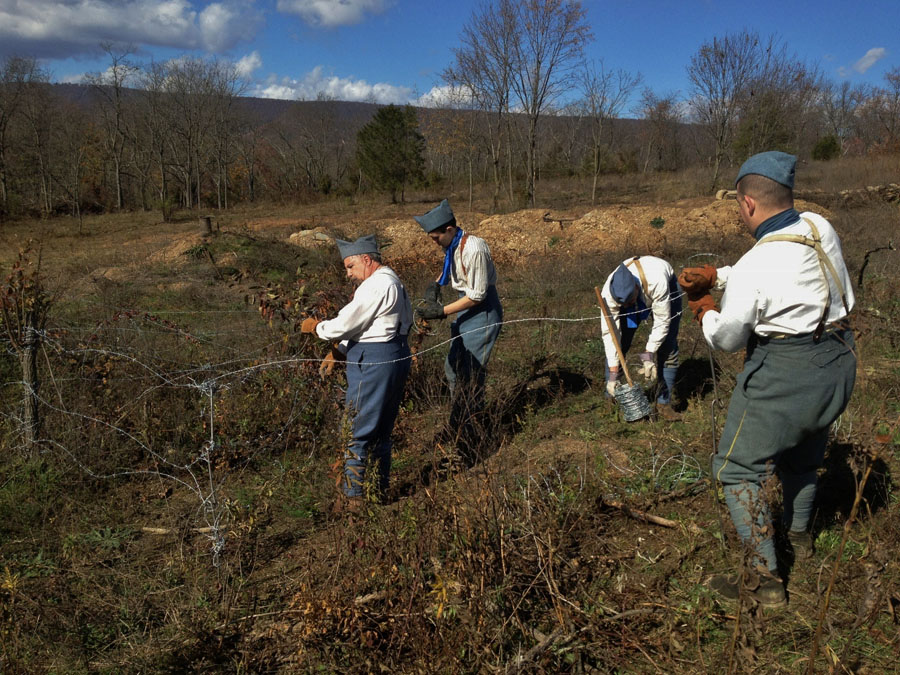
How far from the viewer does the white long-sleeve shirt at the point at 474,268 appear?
437 cm

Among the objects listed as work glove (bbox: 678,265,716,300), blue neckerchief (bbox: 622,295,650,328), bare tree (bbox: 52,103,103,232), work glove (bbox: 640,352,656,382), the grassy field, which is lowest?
the grassy field

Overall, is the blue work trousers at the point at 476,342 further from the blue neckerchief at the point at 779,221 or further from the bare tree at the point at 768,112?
the bare tree at the point at 768,112

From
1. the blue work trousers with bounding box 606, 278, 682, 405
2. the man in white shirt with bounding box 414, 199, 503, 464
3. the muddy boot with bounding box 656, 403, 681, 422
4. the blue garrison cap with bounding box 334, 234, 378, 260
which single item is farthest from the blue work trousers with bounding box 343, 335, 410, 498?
the muddy boot with bounding box 656, 403, 681, 422

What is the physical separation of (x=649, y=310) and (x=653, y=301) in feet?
0.25

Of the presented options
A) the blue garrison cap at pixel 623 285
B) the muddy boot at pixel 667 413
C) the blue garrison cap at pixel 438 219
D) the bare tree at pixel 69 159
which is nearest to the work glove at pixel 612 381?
the muddy boot at pixel 667 413

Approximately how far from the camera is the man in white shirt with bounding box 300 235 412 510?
3.45 metres

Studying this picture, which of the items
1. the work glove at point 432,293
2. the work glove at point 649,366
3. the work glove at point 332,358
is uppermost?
the work glove at point 432,293

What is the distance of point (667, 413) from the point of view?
4750mm

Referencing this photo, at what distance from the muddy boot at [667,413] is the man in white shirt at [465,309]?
1.39 meters

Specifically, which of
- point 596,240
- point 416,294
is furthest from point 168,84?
point 416,294

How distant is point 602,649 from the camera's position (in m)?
2.47

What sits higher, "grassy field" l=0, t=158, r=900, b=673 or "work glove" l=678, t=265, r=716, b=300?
"work glove" l=678, t=265, r=716, b=300

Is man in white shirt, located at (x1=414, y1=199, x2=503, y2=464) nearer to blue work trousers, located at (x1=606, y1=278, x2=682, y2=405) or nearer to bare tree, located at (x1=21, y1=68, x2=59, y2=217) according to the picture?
blue work trousers, located at (x1=606, y1=278, x2=682, y2=405)

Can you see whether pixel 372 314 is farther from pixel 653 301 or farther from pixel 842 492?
pixel 842 492
